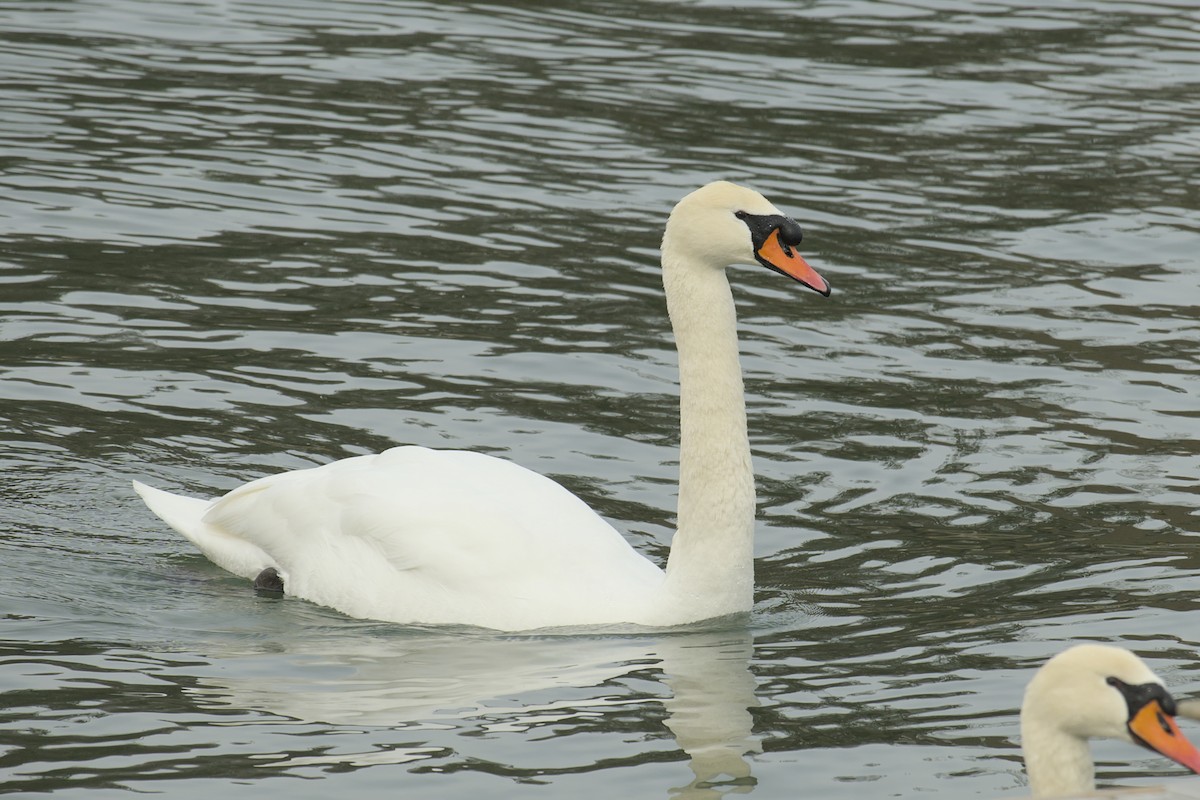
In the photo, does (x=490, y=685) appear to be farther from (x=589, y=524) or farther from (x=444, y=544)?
(x=589, y=524)

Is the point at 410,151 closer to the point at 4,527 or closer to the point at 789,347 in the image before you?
the point at 789,347

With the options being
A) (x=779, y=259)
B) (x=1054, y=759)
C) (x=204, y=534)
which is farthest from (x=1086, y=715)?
(x=204, y=534)

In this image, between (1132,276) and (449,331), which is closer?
(449,331)

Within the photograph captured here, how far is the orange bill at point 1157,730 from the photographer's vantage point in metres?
5.75

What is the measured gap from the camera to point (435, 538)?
8.48m

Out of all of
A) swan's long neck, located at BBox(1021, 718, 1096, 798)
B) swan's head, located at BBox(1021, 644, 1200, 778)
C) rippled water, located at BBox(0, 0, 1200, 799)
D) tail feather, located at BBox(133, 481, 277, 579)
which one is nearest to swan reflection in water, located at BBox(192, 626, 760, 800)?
rippled water, located at BBox(0, 0, 1200, 799)

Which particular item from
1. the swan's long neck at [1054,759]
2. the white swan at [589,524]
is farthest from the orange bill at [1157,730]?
the white swan at [589,524]

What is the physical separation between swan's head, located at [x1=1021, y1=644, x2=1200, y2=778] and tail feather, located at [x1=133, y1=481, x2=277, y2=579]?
4162 mm

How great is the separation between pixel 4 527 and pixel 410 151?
6814mm

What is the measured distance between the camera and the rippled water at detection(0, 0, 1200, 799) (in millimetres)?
7250

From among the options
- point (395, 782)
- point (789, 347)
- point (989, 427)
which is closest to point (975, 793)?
point (395, 782)

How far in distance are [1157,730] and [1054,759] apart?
31 cm

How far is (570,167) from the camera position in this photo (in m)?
15.3

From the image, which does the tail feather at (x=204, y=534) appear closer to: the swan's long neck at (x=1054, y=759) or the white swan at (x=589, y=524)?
the white swan at (x=589, y=524)
